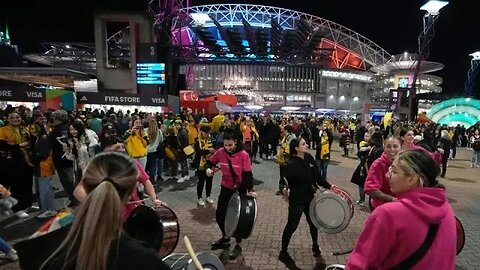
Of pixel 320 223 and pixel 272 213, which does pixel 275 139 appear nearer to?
pixel 272 213

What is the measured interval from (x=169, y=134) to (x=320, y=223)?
23.9 ft

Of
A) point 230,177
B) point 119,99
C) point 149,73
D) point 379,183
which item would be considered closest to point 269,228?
point 230,177

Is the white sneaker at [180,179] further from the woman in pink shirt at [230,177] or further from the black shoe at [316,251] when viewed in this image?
the black shoe at [316,251]

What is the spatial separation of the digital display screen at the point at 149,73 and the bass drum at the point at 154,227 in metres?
27.0

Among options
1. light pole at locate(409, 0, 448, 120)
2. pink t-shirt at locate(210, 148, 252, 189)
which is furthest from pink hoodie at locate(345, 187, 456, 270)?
light pole at locate(409, 0, 448, 120)

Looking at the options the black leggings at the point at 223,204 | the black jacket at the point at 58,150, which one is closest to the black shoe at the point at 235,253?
the black leggings at the point at 223,204

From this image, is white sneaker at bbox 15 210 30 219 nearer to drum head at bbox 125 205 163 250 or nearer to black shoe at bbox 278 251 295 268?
drum head at bbox 125 205 163 250

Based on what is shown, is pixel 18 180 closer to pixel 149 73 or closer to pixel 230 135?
pixel 230 135

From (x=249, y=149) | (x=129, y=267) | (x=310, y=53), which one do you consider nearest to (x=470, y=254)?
(x=129, y=267)

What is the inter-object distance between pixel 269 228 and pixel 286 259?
1.63 meters

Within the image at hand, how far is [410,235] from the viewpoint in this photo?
1830mm

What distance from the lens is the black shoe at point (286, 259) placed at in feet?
16.4

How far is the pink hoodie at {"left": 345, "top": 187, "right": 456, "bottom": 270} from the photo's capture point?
1.84 m

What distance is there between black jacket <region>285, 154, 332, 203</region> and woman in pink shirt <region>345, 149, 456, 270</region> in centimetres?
295
